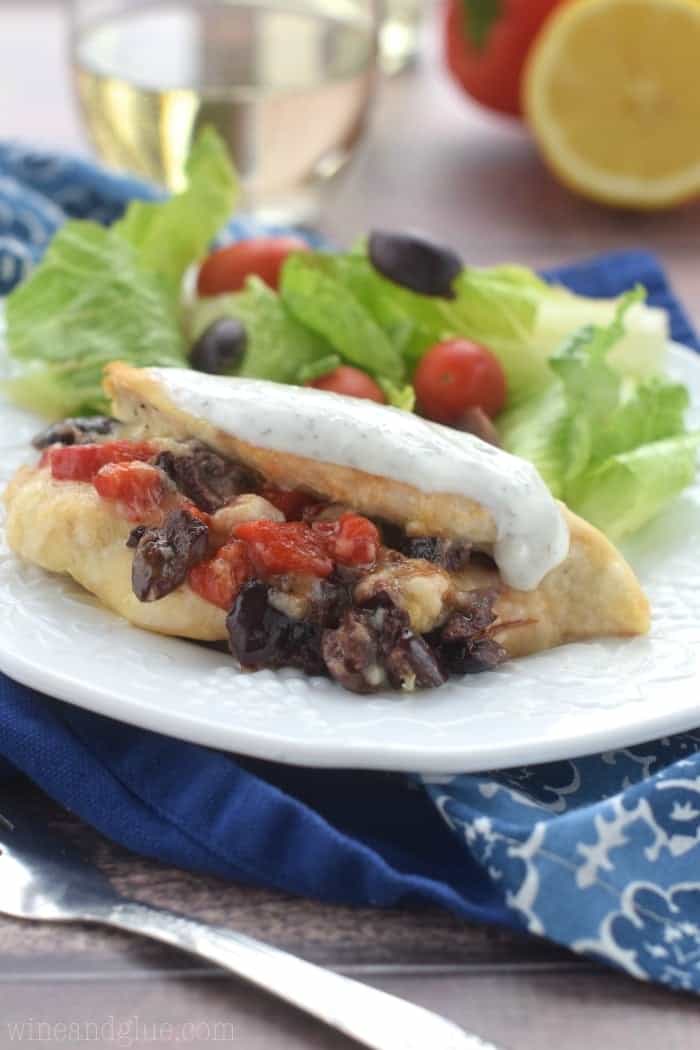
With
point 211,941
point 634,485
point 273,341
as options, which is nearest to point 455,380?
point 273,341

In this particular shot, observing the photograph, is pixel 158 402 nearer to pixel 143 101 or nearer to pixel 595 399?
pixel 595 399

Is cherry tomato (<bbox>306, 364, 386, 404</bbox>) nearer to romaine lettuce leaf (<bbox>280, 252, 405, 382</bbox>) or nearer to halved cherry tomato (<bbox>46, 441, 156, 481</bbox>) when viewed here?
romaine lettuce leaf (<bbox>280, 252, 405, 382</bbox>)

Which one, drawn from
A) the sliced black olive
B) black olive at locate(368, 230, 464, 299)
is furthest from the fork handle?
black olive at locate(368, 230, 464, 299)

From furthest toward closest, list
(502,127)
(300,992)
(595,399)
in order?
1. (502,127)
2. (595,399)
3. (300,992)

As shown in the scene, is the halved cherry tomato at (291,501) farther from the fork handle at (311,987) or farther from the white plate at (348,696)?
the fork handle at (311,987)

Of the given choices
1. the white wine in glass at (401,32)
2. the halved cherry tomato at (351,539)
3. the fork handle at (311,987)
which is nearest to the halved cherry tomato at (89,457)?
the halved cherry tomato at (351,539)

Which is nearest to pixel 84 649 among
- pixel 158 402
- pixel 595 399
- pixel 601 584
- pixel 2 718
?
pixel 2 718
